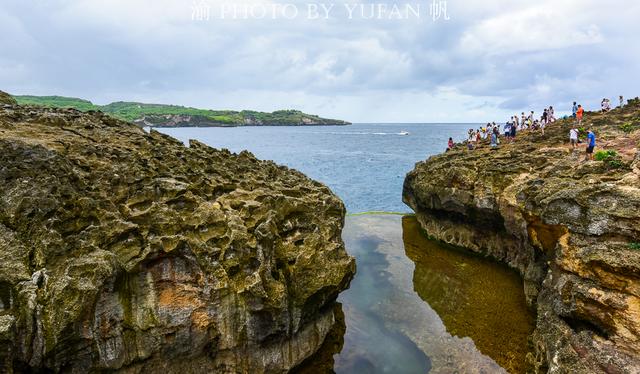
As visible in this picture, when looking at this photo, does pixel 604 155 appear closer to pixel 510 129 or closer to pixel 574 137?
pixel 574 137

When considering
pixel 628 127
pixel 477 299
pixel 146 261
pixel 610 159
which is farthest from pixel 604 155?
pixel 146 261

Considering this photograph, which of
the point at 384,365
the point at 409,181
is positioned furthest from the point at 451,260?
the point at 384,365

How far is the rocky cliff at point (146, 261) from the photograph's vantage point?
39.4 ft

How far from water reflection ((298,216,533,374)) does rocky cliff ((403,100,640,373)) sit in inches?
65.7

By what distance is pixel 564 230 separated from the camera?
58.7 feet

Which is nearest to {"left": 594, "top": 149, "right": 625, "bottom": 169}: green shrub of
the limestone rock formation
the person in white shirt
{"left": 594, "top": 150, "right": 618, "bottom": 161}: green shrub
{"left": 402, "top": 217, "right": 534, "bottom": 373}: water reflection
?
{"left": 594, "top": 150, "right": 618, "bottom": 161}: green shrub

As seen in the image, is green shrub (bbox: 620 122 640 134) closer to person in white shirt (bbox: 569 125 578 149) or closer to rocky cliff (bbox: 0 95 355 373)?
person in white shirt (bbox: 569 125 578 149)

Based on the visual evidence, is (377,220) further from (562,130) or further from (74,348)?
(74,348)

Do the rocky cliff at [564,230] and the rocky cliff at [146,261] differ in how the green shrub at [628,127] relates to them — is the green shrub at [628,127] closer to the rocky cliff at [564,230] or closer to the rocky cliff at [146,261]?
the rocky cliff at [564,230]

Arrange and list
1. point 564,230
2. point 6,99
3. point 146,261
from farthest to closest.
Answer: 1. point 6,99
2. point 564,230
3. point 146,261

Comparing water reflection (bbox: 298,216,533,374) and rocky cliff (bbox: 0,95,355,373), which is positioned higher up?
rocky cliff (bbox: 0,95,355,373)

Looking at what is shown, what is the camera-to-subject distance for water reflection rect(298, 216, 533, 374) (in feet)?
61.2

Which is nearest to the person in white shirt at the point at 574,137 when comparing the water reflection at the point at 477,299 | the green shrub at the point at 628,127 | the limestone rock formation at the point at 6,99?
the green shrub at the point at 628,127

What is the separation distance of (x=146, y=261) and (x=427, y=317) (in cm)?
1594
